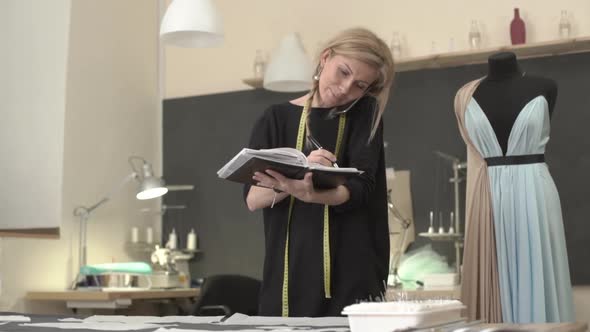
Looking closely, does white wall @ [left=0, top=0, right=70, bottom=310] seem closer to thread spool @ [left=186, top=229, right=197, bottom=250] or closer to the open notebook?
thread spool @ [left=186, top=229, right=197, bottom=250]

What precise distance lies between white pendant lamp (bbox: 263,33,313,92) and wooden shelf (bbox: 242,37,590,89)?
541 mm

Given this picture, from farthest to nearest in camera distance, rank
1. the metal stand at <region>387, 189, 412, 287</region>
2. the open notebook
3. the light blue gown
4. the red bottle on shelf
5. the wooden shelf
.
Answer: the red bottle on shelf < the wooden shelf < the metal stand at <region>387, 189, 412, 287</region> < the light blue gown < the open notebook

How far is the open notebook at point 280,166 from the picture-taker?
1886mm

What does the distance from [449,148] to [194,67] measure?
1.80m

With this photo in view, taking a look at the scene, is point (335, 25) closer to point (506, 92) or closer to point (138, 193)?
point (138, 193)

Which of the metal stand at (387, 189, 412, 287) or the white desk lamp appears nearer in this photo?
the metal stand at (387, 189, 412, 287)

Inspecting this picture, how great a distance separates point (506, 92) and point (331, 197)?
1509mm

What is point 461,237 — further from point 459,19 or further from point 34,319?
point 34,319

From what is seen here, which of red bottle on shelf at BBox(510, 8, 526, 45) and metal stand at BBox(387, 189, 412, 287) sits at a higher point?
red bottle on shelf at BBox(510, 8, 526, 45)

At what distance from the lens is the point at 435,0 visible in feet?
16.1

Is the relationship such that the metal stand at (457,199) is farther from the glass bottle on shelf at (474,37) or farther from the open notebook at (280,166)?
the open notebook at (280,166)

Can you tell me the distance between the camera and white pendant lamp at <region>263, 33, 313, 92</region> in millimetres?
4641

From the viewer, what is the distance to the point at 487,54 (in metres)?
4.63

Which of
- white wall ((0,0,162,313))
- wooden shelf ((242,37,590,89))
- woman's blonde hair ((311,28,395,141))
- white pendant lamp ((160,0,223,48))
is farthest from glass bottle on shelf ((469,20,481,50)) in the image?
woman's blonde hair ((311,28,395,141))
